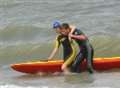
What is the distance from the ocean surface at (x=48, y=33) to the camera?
12622 mm

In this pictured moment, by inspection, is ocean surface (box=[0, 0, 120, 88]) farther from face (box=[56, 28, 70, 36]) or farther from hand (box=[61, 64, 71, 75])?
face (box=[56, 28, 70, 36])

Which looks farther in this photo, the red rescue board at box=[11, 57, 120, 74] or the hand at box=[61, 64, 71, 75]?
the red rescue board at box=[11, 57, 120, 74]

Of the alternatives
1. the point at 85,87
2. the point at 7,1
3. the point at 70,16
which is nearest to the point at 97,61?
the point at 85,87

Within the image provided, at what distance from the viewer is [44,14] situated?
22359mm

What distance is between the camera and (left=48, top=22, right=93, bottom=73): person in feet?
42.3

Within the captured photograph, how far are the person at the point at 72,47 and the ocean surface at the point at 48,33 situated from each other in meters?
0.32

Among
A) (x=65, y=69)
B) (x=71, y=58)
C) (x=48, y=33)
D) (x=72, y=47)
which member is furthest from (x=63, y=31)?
(x=48, y=33)

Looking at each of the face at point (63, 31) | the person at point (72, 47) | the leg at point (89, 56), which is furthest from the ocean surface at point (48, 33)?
the face at point (63, 31)

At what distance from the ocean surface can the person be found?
0.32 meters

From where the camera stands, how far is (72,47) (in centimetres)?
1331

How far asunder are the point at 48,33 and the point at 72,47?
568 centimetres

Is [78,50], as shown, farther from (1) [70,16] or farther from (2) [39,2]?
(2) [39,2]

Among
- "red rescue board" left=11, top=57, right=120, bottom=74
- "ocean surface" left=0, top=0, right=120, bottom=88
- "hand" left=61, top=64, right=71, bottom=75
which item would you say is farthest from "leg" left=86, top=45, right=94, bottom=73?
"hand" left=61, top=64, right=71, bottom=75

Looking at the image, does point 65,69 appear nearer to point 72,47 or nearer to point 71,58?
point 71,58
